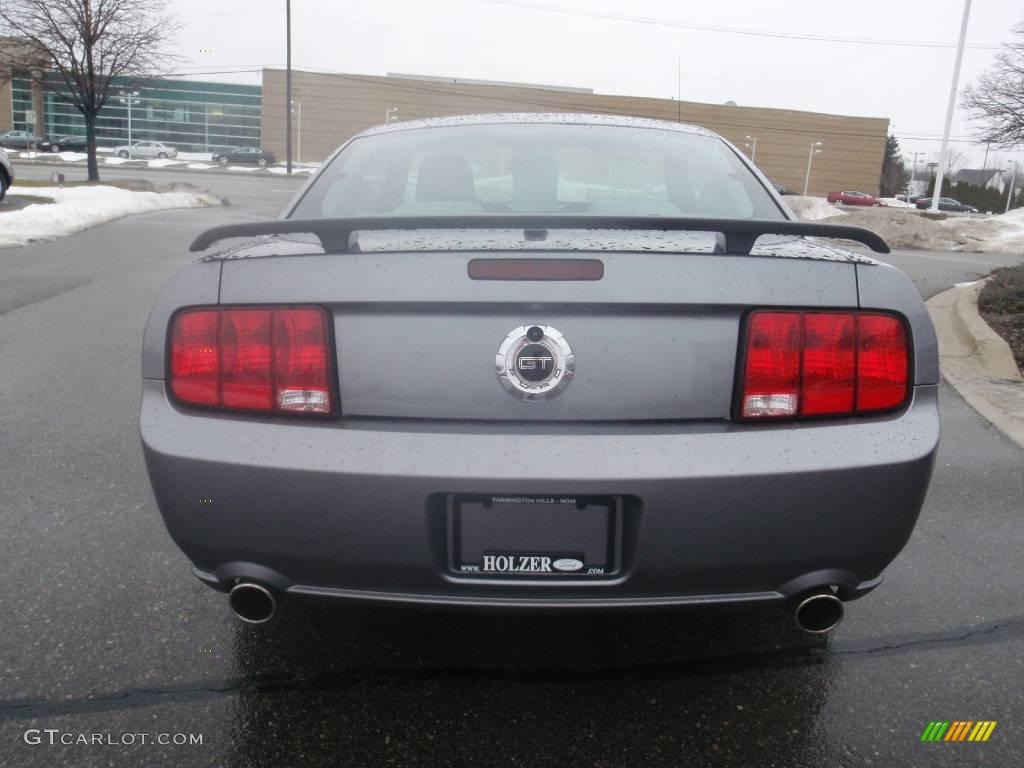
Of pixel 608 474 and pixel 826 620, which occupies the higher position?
pixel 608 474

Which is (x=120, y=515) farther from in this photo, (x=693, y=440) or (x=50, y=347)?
(x=50, y=347)

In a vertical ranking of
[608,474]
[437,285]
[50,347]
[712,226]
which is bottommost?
[50,347]

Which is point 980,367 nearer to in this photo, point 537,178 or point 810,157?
point 537,178

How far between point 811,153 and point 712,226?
89.1 metres

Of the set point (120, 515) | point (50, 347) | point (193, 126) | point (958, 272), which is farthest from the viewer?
point (193, 126)

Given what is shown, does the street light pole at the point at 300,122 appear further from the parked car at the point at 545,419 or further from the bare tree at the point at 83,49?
the parked car at the point at 545,419

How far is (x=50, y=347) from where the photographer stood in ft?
19.6

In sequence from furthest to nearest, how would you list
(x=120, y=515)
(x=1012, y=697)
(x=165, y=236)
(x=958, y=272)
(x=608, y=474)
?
(x=165, y=236) < (x=958, y=272) < (x=120, y=515) < (x=1012, y=697) < (x=608, y=474)

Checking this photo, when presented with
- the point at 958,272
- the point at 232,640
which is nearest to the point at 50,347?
the point at 232,640

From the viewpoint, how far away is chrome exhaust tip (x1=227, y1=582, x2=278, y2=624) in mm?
1909

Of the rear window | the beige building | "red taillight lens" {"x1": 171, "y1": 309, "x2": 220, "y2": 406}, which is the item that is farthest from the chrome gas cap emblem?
the beige building

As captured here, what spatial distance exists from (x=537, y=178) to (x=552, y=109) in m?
73.9

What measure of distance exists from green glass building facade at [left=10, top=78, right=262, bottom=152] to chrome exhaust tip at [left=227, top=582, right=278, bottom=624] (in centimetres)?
8188

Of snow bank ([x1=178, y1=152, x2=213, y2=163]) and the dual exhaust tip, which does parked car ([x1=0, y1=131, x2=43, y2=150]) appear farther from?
the dual exhaust tip
